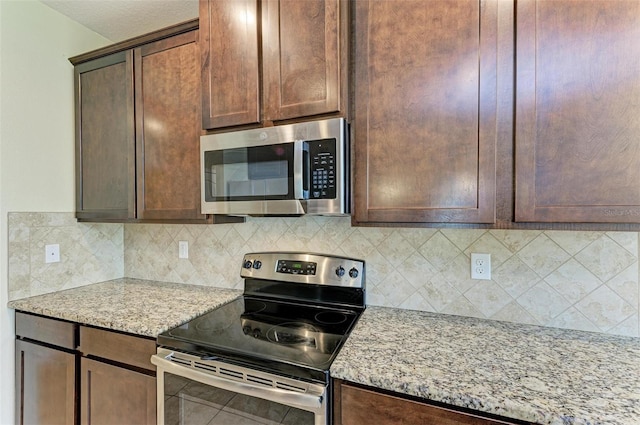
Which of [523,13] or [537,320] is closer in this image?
→ [523,13]

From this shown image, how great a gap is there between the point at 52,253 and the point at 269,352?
5.24 ft

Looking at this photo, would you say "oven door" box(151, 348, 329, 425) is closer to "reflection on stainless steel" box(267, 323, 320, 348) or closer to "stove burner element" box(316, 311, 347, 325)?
"reflection on stainless steel" box(267, 323, 320, 348)

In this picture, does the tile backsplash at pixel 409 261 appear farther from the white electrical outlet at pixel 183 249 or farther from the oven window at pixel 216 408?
the oven window at pixel 216 408

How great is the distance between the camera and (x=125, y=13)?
1.89 metres

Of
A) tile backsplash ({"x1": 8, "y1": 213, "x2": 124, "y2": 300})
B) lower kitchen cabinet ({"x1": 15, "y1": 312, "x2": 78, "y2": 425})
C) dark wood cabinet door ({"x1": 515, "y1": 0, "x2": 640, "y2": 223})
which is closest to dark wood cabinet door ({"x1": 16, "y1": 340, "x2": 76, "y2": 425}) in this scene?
lower kitchen cabinet ({"x1": 15, "y1": 312, "x2": 78, "y2": 425})

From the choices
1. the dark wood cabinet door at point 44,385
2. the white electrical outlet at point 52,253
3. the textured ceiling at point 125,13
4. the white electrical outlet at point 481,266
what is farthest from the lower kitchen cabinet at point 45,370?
the white electrical outlet at point 481,266

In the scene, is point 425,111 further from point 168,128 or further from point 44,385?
point 44,385

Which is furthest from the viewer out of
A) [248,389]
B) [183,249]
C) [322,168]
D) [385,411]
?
[183,249]

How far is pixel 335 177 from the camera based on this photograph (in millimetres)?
1283

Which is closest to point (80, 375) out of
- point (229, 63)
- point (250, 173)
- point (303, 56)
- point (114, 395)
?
point (114, 395)

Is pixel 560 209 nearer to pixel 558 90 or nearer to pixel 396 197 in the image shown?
pixel 558 90

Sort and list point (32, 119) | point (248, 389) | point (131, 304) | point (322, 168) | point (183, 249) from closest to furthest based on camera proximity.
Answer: point (248, 389)
point (322, 168)
point (131, 304)
point (32, 119)
point (183, 249)

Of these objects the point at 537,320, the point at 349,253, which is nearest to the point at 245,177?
the point at 349,253

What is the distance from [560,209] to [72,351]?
213 cm
